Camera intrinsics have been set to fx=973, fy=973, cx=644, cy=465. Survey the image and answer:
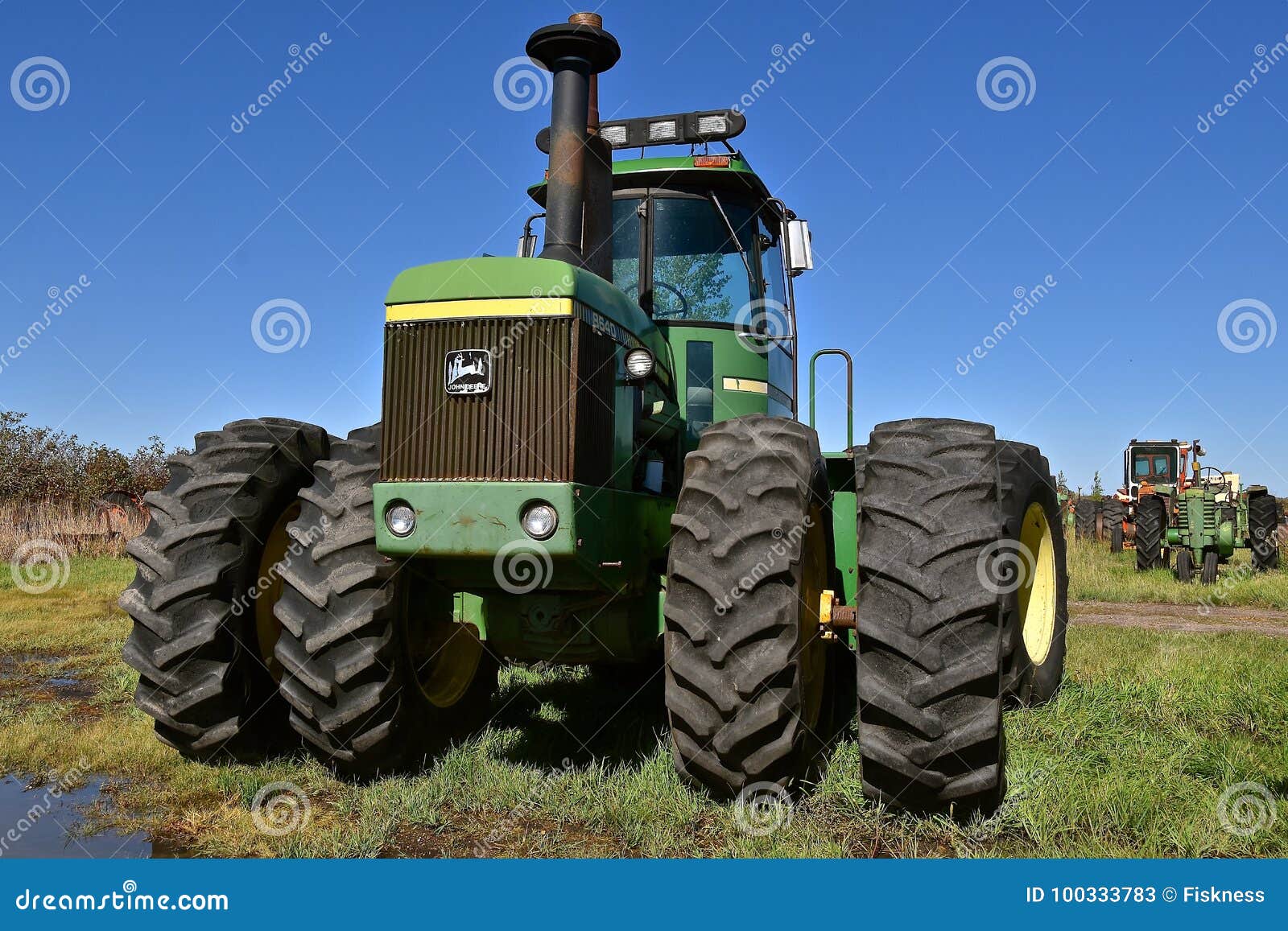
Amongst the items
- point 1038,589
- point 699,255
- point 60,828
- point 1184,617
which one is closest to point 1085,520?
point 1184,617

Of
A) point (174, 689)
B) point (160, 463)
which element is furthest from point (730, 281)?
point (160, 463)

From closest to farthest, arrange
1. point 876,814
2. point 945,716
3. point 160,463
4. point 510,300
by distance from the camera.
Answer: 1. point 945,716
2. point 876,814
3. point 510,300
4. point 160,463

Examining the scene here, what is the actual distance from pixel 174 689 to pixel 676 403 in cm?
280

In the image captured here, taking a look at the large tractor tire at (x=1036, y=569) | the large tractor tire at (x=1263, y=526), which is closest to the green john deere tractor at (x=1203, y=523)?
the large tractor tire at (x=1263, y=526)

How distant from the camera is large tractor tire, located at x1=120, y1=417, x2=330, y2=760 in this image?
4289mm

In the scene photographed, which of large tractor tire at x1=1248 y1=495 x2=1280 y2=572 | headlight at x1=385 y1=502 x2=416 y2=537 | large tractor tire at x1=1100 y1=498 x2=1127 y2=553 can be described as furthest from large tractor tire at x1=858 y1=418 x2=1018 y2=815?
large tractor tire at x1=1100 y1=498 x2=1127 y2=553

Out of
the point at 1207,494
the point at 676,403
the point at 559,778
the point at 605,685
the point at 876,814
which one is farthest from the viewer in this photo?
the point at 1207,494

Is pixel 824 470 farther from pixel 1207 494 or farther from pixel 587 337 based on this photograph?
pixel 1207 494

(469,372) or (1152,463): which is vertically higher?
(1152,463)

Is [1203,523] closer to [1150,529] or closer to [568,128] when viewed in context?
[1150,529]

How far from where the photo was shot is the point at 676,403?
531 cm

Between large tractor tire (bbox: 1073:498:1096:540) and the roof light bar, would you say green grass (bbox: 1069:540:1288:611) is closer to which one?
large tractor tire (bbox: 1073:498:1096:540)

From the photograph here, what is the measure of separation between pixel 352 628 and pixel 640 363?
1.64 meters

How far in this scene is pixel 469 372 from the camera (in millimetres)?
3854
